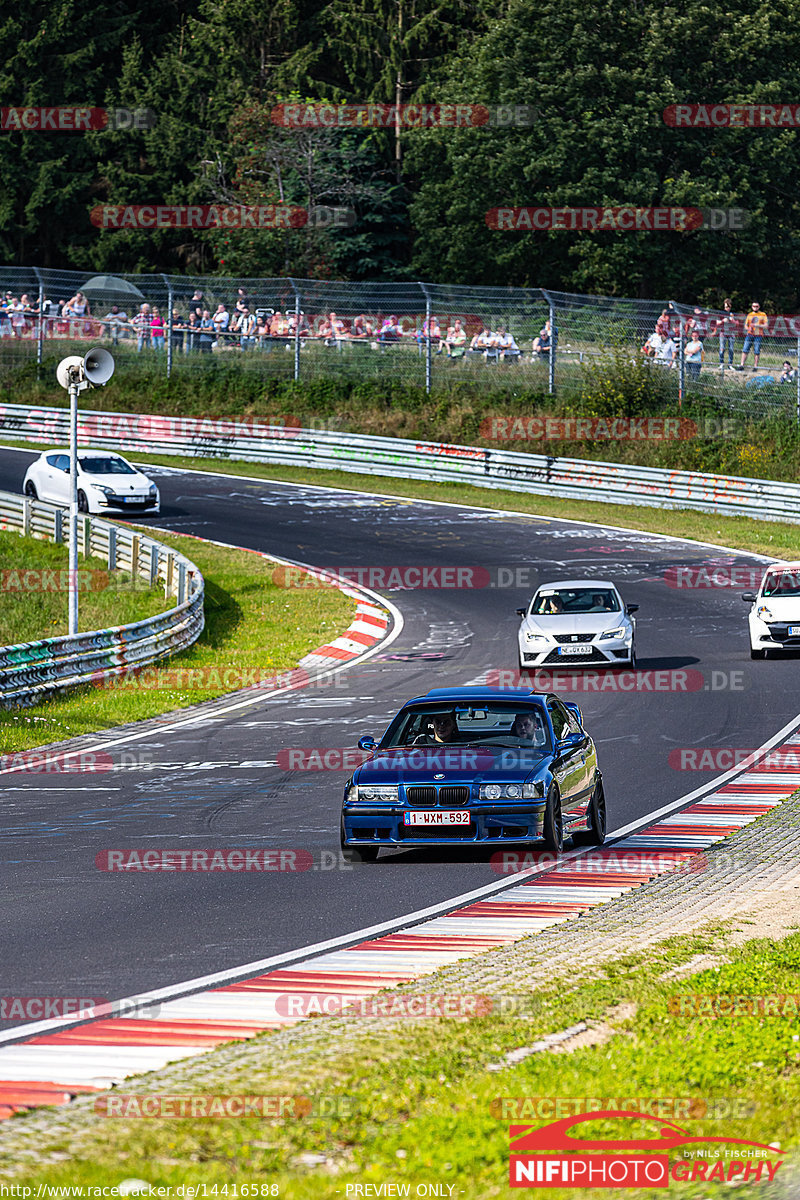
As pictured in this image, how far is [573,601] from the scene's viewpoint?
85.0 ft

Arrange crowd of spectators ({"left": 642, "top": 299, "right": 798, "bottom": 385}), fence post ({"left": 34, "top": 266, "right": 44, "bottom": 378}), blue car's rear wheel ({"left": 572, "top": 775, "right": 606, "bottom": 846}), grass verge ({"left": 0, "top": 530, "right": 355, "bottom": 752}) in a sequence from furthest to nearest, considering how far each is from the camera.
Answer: fence post ({"left": 34, "top": 266, "right": 44, "bottom": 378})
crowd of spectators ({"left": 642, "top": 299, "right": 798, "bottom": 385})
grass verge ({"left": 0, "top": 530, "right": 355, "bottom": 752})
blue car's rear wheel ({"left": 572, "top": 775, "right": 606, "bottom": 846})

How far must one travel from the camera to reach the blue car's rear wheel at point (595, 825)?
44.3ft

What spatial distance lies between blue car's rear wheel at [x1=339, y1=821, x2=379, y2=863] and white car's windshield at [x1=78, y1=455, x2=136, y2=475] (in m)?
28.2

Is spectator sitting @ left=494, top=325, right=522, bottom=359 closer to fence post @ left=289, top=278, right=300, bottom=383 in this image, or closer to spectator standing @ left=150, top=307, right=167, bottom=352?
fence post @ left=289, top=278, right=300, bottom=383

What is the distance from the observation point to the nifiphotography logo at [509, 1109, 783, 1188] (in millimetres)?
5340

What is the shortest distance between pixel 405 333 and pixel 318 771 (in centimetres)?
3250

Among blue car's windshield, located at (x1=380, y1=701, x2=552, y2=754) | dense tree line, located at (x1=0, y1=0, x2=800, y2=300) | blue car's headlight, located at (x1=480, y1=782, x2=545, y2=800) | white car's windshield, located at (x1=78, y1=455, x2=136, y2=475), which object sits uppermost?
dense tree line, located at (x1=0, y1=0, x2=800, y2=300)

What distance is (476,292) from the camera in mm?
46250

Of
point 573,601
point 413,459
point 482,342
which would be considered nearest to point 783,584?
point 573,601

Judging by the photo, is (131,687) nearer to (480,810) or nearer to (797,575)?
(797,575)

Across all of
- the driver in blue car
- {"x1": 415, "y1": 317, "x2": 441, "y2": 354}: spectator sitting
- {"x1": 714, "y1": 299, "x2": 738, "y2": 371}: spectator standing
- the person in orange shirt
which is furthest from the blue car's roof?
{"x1": 415, "y1": 317, "x2": 441, "y2": 354}: spectator sitting

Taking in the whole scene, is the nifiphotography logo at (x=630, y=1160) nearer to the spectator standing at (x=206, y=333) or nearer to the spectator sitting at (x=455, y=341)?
the spectator sitting at (x=455, y=341)

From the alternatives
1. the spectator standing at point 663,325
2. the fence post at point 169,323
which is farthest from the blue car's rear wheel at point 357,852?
the fence post at point 169,323

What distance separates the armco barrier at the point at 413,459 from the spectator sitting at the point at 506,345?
349 cm
